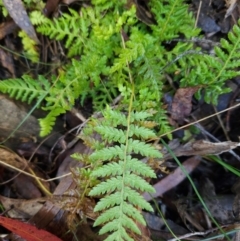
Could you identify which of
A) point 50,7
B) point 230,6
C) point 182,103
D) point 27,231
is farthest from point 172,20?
point 27,231

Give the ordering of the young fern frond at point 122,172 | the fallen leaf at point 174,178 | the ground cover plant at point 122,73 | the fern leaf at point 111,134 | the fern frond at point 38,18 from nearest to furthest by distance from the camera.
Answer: the young fern frond at point 122,172 → the fern leaf at point 111,134 → the ground cover plant at point 122,73 → the fern frond at point 38,18 → the fallen leaf at point 174,178

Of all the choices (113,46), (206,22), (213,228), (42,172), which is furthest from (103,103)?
(213,228)

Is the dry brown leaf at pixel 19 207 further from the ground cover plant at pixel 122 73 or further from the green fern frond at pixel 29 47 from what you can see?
the green fern frond at pixel 29 47

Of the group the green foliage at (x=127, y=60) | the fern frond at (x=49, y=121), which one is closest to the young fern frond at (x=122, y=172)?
the green foliage at (x=127, y=60)

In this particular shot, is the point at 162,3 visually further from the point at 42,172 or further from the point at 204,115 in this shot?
the point at 42,172

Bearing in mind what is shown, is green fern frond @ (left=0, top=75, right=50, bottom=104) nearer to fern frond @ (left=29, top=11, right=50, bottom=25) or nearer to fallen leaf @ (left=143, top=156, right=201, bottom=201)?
fern frond @ (left=29, top=11, right=50, bottom=25)

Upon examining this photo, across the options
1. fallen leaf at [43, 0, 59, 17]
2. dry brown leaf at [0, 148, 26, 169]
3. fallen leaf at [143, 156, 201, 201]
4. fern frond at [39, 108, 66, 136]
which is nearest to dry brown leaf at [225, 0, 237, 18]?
fallen leaf at [143, 156, 201, 201]

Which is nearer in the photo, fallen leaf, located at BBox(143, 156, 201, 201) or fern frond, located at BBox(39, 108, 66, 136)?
fern frond, located at BBox(39, 108, 66, 136)

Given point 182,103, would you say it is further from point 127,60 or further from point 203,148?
point 127,60
